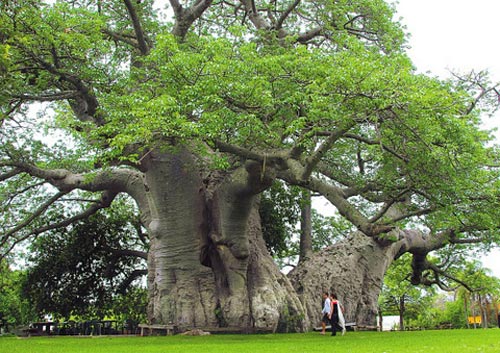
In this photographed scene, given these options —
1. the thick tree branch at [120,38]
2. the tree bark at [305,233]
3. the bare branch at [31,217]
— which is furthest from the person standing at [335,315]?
the bare branch at [31,217]

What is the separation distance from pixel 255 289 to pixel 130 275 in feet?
25.7

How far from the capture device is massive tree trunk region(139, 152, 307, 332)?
12.6 meters

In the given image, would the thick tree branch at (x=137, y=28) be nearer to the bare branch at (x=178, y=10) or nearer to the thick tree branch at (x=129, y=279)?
the bare branch at (x=178, y=10)

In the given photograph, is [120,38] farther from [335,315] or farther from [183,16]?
[335,315]

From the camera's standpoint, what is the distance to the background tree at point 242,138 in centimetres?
958

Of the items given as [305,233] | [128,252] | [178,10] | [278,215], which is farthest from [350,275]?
[178,10]

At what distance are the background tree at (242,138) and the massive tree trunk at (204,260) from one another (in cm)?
4

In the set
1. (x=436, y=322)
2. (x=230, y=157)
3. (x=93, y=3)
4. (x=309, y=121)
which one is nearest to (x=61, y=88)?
(x=93, y=3)

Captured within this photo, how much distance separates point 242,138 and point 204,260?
4276mm

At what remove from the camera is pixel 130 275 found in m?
19.5

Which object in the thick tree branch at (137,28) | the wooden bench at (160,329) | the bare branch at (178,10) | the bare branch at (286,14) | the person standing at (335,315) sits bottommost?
the wooden bench at (160,329)

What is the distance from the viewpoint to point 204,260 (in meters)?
13.6

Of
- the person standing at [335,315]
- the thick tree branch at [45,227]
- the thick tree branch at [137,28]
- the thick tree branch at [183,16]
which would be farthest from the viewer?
the thick tree branch at [45,227]

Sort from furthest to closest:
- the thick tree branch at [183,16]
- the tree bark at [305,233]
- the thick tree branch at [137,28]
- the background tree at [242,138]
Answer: the tree bark at [305,233], the thick tree branch at [183,16], the thick tree branch at [137,28], the background tree at [242,138]
